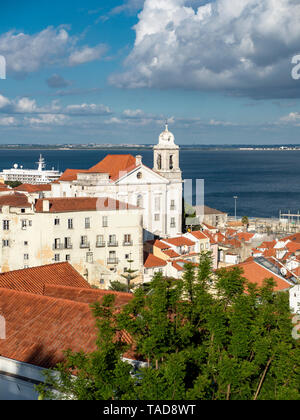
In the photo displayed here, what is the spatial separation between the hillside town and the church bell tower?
3.8 inches

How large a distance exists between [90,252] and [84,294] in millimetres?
16983

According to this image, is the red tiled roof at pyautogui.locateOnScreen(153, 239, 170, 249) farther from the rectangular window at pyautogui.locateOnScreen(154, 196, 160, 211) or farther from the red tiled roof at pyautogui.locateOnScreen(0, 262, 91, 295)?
the red tiled roof at pyautogui.locateOnScreen(0, 262, 91, 295)

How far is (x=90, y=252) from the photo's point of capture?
31.8 m

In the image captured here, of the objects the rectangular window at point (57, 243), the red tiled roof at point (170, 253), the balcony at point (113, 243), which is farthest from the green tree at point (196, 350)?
the red tiled roof at point (170, 253)

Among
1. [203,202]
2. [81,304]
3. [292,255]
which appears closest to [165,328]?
[81,304]

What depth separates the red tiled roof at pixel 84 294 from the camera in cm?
1416

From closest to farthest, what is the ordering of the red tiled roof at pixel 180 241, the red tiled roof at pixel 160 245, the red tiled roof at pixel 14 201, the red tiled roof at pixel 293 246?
the red tiled roof at pixel 14 201
the red tiled roof at pixel 160 245
the red tiled roof at pixel 180 241
the red tiled roof at pixel 293 246

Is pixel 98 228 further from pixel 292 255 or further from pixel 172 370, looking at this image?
pixel 172 370

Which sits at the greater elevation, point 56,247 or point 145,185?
point 145,185

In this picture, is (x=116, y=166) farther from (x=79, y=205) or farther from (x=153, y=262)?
(x=79, y=205)

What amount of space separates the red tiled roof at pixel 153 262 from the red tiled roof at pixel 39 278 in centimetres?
1585

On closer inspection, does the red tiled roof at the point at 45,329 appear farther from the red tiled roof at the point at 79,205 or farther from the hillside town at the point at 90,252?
the red tiled roof at the point at 79,205

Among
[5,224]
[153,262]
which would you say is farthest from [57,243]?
[153,262]

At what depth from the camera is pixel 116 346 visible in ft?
29.9
